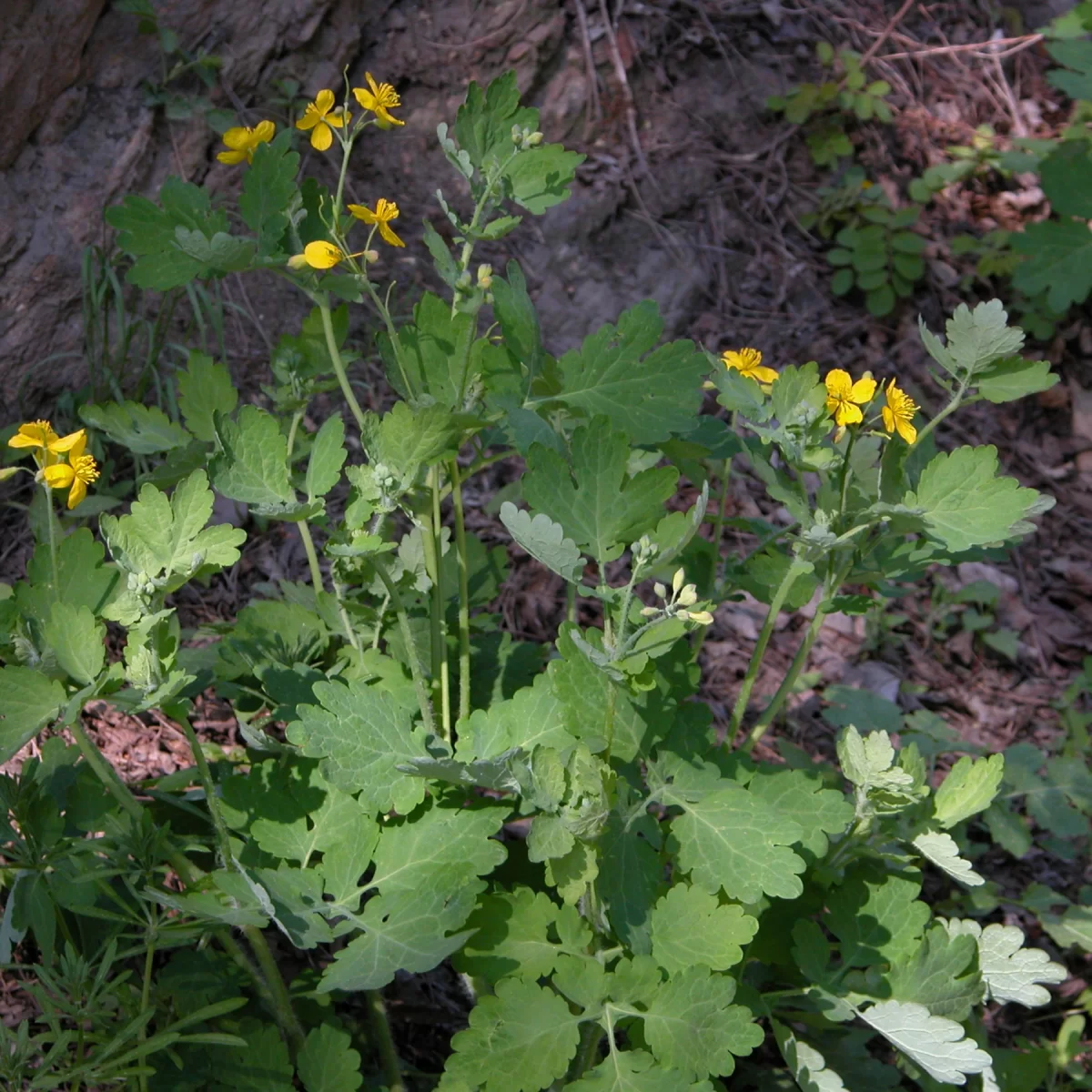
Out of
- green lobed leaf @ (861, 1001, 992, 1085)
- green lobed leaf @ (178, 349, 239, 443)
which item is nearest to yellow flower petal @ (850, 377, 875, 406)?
green lobed leaf @ (861, 1001, 992, 1085)

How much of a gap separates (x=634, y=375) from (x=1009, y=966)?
1220 mm

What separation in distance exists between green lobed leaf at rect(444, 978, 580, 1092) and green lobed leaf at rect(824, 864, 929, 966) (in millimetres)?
583

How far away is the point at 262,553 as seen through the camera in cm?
285

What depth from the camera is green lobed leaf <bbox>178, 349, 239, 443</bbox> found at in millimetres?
1865

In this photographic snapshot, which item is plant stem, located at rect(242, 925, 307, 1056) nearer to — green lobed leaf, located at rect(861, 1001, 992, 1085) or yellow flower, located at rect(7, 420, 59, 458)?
yellow flower, located at rect(7, 420, 59, 458)

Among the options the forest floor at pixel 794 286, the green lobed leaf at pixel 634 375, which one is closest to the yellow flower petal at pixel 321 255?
the green lobed leaf at pixel 634 375

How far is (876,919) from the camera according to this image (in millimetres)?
1858

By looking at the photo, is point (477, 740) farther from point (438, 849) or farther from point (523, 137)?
point (523, 137)

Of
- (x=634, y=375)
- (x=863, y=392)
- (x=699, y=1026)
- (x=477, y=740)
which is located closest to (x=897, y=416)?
(x=863, y=392)

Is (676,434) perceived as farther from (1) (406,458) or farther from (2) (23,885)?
(2) (23,885)

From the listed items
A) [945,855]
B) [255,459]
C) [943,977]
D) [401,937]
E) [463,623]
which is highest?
[255,459]

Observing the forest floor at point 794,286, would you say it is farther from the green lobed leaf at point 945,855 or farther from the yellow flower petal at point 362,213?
the yellow flower petal at point 362,213

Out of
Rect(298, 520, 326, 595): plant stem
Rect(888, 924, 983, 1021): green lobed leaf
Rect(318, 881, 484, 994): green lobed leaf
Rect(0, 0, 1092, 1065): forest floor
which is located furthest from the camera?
Rect(0, 0, 1092, 1065): forest floor

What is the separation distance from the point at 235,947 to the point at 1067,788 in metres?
1.87
